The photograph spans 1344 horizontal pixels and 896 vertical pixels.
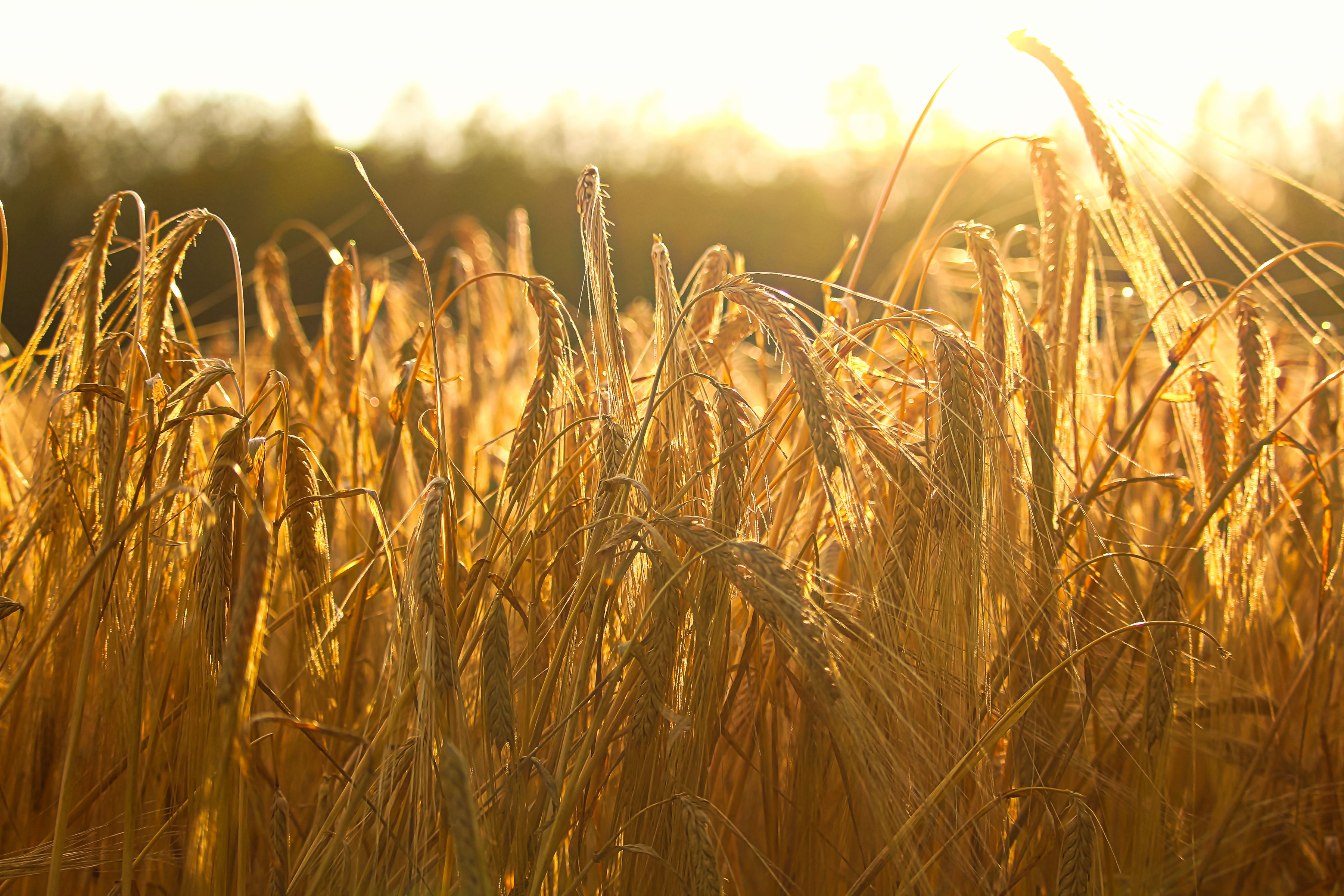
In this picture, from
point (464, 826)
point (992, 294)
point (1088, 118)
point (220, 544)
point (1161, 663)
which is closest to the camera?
point (464, 826)

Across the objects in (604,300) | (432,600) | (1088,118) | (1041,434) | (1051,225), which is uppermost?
(1088,118)

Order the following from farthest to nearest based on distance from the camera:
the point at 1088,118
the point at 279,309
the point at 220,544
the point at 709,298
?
1. the point at 279,309
2. the point at 709,298
3. the point at 1088,118
4. the point at 220,544

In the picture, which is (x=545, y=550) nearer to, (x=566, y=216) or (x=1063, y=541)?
(x=1063, y=541)

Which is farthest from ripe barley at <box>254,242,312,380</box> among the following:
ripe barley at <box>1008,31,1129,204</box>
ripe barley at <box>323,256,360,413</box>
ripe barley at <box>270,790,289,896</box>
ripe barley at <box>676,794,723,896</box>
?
ripe barley at <box>1008,31,1129,204</box>

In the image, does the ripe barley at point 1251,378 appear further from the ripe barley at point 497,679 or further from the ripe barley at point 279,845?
the ripe barley at point 279,845

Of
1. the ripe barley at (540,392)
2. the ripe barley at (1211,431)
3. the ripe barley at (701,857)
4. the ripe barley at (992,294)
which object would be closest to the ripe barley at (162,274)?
the ripe barley at (540,392)

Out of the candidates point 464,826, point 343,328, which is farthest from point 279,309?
point 464,826

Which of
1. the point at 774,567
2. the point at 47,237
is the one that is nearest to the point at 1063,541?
the point at 774,567

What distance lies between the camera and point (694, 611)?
2.39 feet

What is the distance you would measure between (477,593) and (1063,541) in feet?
2.22

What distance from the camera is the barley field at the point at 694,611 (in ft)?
2.35

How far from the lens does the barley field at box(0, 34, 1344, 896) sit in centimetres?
72

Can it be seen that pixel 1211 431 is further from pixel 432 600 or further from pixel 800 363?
pixel 432 600

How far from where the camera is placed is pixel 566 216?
9.12 metres
